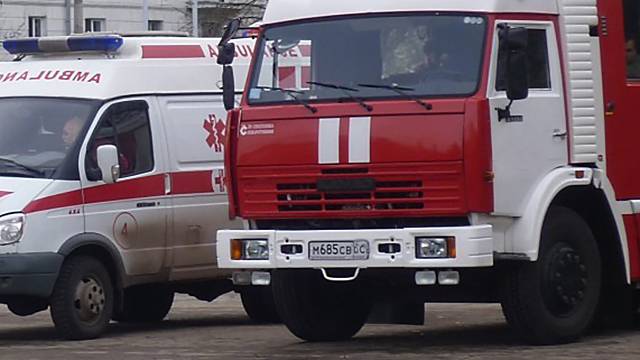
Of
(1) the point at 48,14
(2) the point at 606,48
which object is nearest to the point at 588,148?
(2) the point at 606,48

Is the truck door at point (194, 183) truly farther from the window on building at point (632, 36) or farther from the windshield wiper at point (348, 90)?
the window on building at point (632, 36)

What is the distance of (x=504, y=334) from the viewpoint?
15.2 m

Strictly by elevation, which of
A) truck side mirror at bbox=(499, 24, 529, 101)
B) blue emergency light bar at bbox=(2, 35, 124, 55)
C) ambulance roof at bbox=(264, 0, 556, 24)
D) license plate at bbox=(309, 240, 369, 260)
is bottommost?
license plate at bbox=(309, 240, 369, 260)

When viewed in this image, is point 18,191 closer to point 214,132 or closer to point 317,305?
point 214,132

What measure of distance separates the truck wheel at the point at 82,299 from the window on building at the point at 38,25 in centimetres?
4084

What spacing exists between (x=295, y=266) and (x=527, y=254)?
1.77 m

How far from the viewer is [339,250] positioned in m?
13.3

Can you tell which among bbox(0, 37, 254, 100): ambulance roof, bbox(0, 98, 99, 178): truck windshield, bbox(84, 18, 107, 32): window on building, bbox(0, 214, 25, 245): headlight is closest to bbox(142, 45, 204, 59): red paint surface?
bbox(0, 37, 254, 100): ambulance roof

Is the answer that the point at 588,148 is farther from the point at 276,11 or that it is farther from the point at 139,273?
the point at 139,273

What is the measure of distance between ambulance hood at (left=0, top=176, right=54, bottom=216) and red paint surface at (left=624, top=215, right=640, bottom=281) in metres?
4.99

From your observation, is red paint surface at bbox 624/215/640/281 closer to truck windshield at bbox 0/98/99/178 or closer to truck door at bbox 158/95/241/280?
truck door at bbox 158/95/241/280

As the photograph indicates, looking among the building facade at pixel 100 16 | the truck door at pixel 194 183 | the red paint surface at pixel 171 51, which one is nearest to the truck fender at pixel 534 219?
the truck door at pixel 194 183

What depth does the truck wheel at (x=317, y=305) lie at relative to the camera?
14453 millimetres

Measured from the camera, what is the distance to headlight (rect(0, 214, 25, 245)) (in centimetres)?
1502
